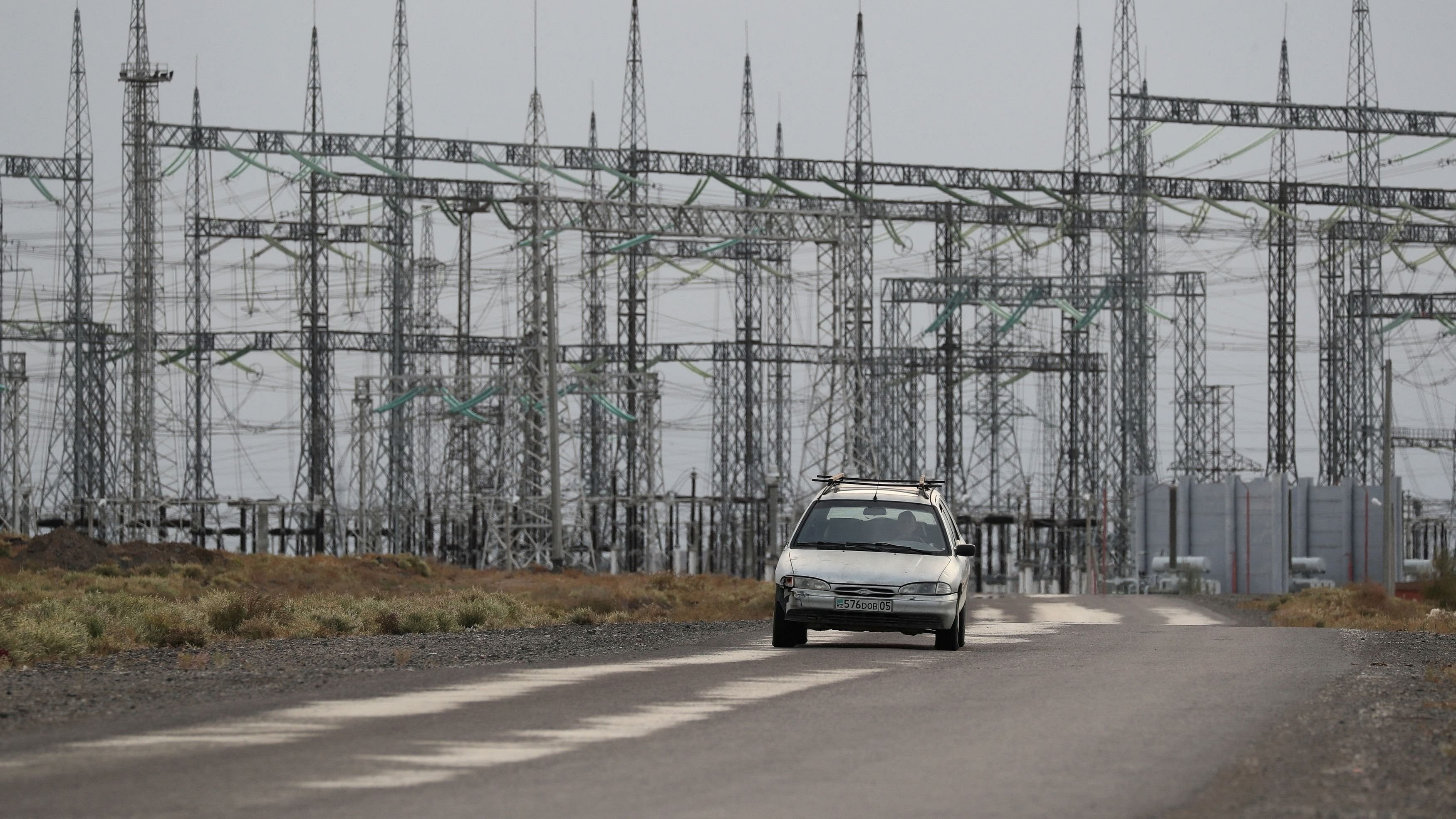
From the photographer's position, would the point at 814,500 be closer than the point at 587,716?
No

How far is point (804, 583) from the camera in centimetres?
1844

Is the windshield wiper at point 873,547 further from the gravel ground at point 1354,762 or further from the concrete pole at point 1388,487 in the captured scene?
the concrete pole at point 1388,487

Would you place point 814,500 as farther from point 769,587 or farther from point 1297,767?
point 769,587

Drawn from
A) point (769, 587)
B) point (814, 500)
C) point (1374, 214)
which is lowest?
point (769, 587)

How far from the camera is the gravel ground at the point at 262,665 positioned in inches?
503

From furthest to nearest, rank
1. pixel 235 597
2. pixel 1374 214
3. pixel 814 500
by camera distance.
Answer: pixel 1374 214 < pixel 235 597 < pixel 814 500

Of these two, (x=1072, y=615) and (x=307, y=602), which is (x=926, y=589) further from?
(x=1072, y=615)

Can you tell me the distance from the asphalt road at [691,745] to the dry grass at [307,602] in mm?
4289

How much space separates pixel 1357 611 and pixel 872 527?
62.5 feet

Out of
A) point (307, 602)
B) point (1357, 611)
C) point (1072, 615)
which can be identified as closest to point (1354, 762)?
point (307, 602)

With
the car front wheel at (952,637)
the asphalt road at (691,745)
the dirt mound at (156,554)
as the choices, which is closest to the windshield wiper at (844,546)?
the car front wheel at (952,637)

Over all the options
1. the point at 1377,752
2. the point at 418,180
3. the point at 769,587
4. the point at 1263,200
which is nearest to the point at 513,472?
the point at 418,180

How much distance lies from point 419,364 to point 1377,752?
87.4 meters

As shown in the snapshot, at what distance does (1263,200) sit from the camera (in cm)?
6731
